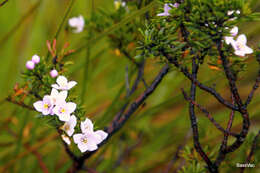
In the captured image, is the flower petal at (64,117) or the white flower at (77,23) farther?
the white flower at (77,23)

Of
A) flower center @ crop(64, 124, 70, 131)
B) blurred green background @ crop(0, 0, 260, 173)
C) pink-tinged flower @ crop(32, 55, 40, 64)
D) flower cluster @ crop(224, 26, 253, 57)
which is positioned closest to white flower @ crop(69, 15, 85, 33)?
blurred green background @ crop(0, 0, 260, 173)

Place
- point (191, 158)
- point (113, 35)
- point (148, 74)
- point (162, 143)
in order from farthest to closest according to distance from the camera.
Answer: point (162, 143), point (148, 74), point (113, 35), point (191, 158)

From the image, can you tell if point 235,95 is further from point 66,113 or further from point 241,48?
point 66,113

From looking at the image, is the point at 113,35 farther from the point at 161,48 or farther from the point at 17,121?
the point at 17,121

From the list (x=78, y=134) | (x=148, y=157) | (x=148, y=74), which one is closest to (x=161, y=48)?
(x=78, y=134)

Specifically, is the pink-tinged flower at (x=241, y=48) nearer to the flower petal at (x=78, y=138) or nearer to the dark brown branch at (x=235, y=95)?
the dark brown branch at (x=235, y=95)

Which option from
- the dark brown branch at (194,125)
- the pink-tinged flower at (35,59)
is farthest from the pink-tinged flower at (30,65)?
the dark brown branch at (194,125)
